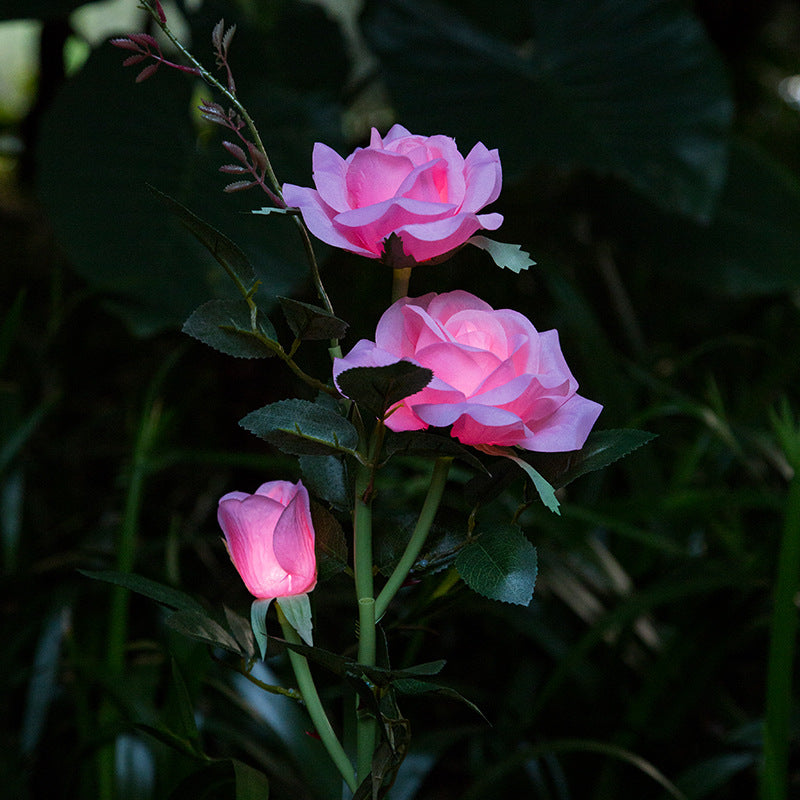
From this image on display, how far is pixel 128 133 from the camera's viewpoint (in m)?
0.88

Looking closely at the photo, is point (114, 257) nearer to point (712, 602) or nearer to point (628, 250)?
point (712, 602)

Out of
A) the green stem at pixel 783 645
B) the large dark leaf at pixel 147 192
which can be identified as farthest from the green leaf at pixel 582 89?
the green stem at pixel 783 645

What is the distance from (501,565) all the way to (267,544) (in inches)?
2.6

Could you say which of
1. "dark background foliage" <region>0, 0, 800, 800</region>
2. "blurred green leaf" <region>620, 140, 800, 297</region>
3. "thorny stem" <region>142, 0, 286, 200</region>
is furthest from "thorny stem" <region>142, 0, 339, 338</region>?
"blurred green leaf" <region>620, 140, 800, 297</region>

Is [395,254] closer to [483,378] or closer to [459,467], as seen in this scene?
[483,378]

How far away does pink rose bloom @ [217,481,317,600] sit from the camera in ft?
0.68

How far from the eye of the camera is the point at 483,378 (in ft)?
0.67

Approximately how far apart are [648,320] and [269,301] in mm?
858

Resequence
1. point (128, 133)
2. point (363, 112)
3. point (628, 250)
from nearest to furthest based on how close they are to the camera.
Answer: point (128, 133)
point (628, 250)
point (363, 112)

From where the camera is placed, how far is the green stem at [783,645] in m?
0.34

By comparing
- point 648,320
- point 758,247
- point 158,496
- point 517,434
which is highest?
point 517,434

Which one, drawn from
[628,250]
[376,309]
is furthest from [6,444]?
[628,250]

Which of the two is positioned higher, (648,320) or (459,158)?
(459,158)

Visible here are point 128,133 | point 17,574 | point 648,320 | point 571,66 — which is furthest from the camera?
point 648,320
